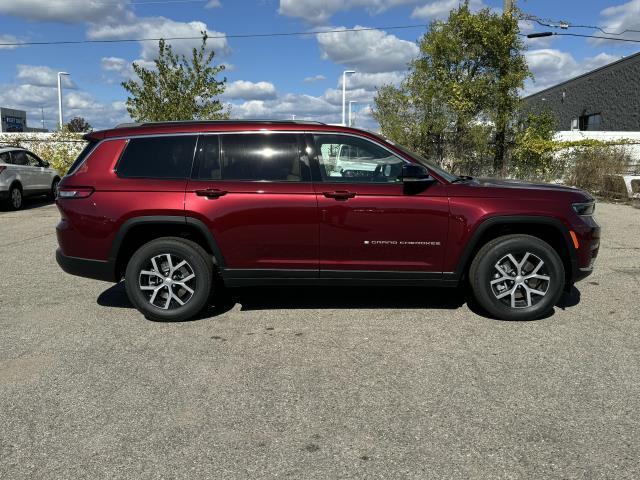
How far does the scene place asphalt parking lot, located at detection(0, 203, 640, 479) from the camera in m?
2.84

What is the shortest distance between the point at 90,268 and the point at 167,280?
712mm

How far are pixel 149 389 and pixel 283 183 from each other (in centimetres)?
210

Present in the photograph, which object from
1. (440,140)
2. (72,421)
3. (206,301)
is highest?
(440,140)

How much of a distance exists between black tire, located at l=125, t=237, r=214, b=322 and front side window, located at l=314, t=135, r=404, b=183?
1364 mm

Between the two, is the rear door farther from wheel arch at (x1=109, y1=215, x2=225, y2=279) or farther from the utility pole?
the utility pole

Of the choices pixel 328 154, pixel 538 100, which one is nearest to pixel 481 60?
pixel 328 154

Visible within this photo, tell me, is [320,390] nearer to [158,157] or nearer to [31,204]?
[158,157]

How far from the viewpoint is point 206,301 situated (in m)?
5.09

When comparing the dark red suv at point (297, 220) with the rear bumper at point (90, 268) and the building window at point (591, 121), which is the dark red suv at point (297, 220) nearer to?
the rear bumper at point (90, 268)

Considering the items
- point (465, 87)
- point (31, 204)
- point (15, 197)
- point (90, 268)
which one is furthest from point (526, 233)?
point (31, 204)

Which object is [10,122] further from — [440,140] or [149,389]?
[149,389]

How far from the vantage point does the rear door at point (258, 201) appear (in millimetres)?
4883

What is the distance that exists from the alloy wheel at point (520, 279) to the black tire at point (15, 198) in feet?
43.0

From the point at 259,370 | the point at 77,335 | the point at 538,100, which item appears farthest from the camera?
the point at 538,100
